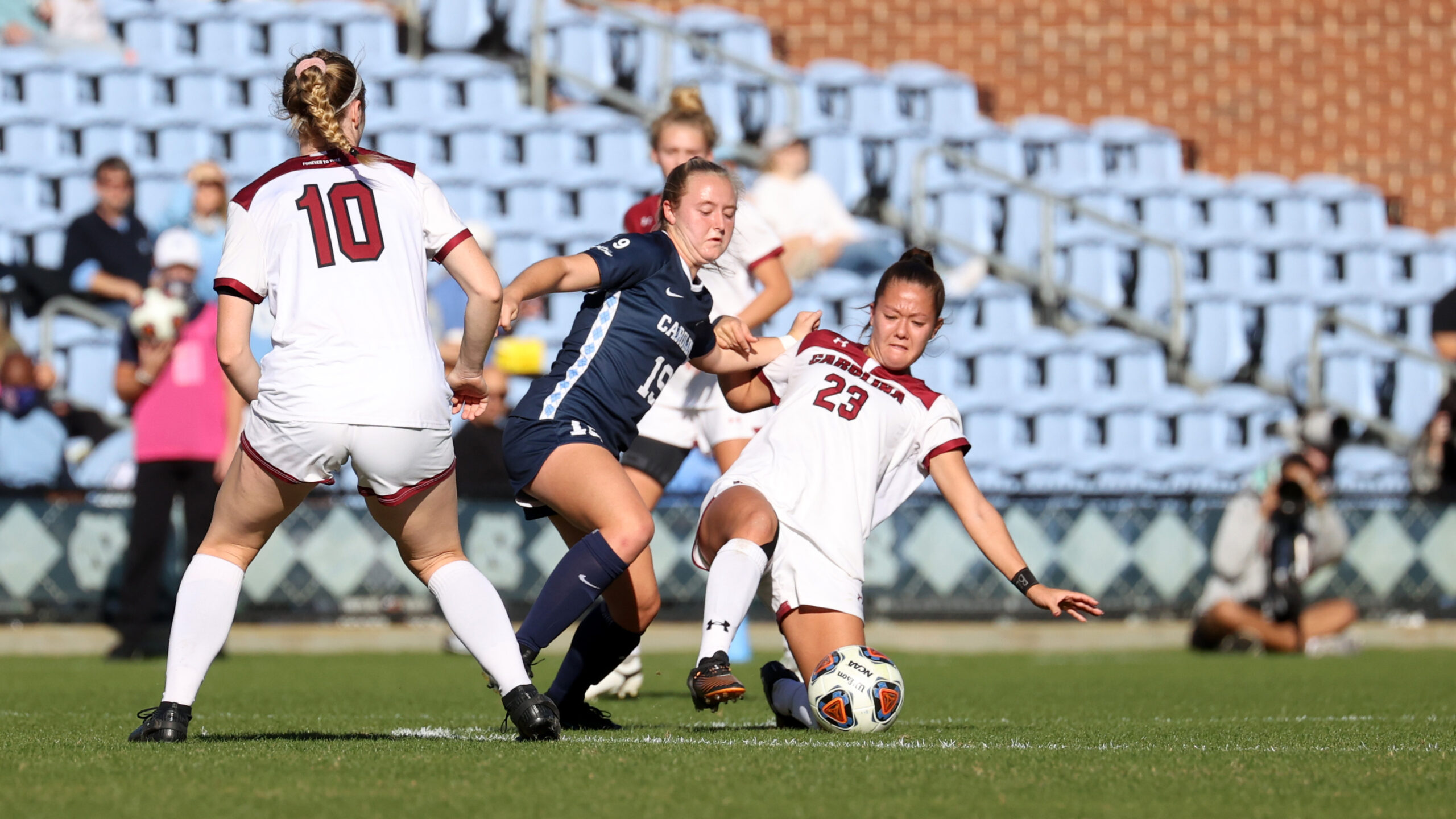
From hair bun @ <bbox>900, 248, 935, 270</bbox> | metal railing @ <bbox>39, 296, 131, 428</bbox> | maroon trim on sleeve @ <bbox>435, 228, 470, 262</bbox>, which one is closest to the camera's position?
maroon trim on sleeve @ <bbox>435, 228, 470, 262</bbox>

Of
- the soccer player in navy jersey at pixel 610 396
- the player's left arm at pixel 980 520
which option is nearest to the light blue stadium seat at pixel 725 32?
the soccer player in navy jersey at pixel 610 396

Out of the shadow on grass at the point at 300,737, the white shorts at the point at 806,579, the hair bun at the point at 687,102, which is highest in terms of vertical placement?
the hair bun at the point at 687,102

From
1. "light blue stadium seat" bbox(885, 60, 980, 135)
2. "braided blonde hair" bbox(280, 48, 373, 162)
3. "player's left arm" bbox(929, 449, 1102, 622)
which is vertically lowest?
"player's left arm" bbox(929, 449, 1102, 622)

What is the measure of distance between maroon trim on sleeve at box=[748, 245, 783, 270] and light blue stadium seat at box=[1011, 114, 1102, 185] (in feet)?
30.9

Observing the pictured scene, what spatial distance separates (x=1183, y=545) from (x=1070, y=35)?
7188 millimetres

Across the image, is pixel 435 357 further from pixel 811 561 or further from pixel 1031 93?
pixel 1031 93

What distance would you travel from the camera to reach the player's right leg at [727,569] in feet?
14.4

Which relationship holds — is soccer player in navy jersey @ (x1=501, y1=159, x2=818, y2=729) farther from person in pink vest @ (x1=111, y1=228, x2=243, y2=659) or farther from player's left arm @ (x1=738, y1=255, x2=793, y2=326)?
person in pink vest @ (x1=111, y1=228, x2=243, y2=659)

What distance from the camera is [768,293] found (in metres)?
6.53

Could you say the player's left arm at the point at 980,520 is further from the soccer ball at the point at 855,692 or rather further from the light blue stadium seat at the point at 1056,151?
the light blue stadium seat at the point at 1056,151

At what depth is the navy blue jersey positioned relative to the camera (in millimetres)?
4965

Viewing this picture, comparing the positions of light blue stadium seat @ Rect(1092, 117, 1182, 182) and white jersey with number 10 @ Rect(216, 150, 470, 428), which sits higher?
light blue stadium seat @ Rect(1092, 117, 1182, 182)

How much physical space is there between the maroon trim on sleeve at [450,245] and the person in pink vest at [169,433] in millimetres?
5062

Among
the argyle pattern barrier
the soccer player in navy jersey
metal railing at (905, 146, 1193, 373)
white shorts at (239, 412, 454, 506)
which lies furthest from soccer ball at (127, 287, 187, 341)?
metal railing at (905, 146, 1193, 373)
